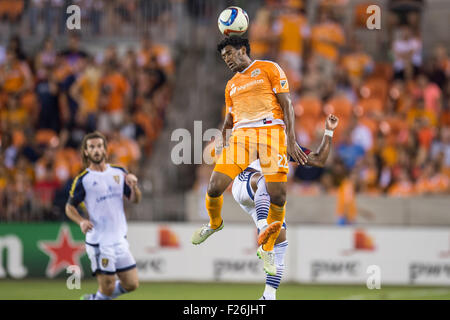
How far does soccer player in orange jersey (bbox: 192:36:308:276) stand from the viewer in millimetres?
10000

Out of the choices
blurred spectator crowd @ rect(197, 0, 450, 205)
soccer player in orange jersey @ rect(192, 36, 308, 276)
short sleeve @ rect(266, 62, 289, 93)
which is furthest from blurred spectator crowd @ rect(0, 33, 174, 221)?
short sleeve @ rect(266, 62, 289, 93)

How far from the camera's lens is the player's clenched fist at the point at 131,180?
11875 mm

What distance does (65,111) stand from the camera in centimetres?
2095

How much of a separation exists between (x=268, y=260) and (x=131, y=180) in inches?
106

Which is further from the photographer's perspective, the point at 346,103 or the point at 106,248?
the point at 346,103

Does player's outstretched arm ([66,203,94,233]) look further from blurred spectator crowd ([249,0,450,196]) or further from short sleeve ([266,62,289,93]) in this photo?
blurred spectator crowd ([249,0,450,196])

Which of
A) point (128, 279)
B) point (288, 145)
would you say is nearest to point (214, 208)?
point (288, 145)

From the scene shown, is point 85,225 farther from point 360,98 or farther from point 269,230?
point 360,98

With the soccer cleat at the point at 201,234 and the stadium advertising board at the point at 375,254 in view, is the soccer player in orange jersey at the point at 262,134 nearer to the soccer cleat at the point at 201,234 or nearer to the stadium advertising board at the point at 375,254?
the soccer cleat at the point at 201,234

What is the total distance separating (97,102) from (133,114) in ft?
3.18
